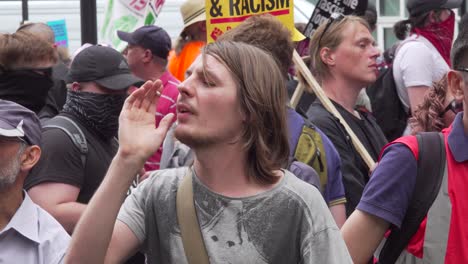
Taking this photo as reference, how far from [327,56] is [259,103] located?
10.8ft

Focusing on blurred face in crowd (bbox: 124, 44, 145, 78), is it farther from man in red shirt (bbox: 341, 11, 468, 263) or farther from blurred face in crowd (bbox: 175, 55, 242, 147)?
blurred face in crowd (bbox: 175, 55, 242, 147)

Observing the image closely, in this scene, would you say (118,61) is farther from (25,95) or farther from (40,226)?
(40,226)

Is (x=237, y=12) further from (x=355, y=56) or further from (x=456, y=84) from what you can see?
(x=456, y=84)

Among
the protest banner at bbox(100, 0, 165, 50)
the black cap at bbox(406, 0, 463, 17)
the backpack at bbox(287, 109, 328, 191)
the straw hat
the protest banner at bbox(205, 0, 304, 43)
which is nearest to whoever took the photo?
the backpack at bbox(287, 109, 328, 191)

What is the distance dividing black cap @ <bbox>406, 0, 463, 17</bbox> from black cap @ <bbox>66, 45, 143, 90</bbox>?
10.3 feet

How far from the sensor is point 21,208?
4492 millimetres

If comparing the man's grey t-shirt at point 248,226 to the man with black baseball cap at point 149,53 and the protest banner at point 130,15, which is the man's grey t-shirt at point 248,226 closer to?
the man with black baseball cap at point 149,53

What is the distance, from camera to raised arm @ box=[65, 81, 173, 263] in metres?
3.25

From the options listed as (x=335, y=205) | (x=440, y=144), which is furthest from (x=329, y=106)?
(x=440, y=144)

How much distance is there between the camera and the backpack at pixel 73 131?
18.6ft

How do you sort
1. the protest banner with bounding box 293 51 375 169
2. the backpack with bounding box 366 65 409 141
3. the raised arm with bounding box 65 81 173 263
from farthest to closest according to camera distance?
the backpack with bounding box 366 65 409 141, the protest banner with bounding box 293 51 375 169, the raised arm with bounding box 65 81 173 263

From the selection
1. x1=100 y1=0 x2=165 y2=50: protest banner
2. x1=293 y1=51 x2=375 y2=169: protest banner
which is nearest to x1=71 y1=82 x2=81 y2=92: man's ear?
x1=293 y1=51 x2=375 y2=169: protest banner

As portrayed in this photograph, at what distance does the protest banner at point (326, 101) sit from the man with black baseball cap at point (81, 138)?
985 mm

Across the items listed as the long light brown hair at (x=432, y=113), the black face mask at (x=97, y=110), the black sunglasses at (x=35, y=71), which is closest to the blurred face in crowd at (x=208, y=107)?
the long light brown hair at (x=432, y=113)
